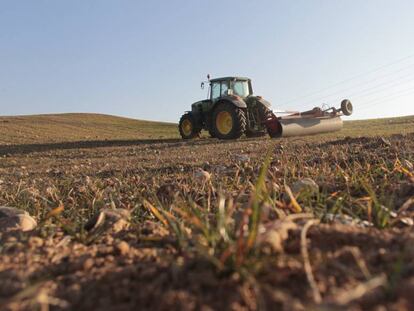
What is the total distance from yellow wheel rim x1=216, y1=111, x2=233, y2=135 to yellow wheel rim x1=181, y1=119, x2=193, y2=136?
1.74m

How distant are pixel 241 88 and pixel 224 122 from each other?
5.94 ft

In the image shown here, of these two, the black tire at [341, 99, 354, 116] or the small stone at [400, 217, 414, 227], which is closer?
the small stone at [400, 217, 414, 227]

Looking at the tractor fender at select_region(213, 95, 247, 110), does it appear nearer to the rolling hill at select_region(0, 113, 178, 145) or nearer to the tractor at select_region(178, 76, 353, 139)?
the tractor at select_region(178, 76, 353, 139)

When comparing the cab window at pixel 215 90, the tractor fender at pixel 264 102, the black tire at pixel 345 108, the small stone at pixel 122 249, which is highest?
the cab window at pixel 215 90

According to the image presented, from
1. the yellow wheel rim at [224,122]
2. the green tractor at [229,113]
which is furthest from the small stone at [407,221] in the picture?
the yellow wheel rim at [224,122]

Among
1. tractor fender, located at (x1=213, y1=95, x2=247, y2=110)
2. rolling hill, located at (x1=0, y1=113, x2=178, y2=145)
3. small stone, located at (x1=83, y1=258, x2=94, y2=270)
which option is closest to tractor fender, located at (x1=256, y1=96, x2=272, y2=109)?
tractor fender, located at (x1=213, y1=95, x2=247, y2=110)

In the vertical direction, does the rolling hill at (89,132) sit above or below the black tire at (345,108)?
below

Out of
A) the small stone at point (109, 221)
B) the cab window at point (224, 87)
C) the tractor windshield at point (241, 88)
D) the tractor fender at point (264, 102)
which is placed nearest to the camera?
the small stone at point (109, 221)

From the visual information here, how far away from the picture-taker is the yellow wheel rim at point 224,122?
39.3ft

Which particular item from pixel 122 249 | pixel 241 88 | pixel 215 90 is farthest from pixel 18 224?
pixel 241 88

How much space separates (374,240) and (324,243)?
138 mm

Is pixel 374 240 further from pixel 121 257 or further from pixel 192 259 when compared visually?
pixel 121 257

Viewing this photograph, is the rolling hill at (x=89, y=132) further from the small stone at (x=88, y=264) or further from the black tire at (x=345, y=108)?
the small stone at (x=88, y=264)

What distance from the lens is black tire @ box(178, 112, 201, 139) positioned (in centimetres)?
1381
